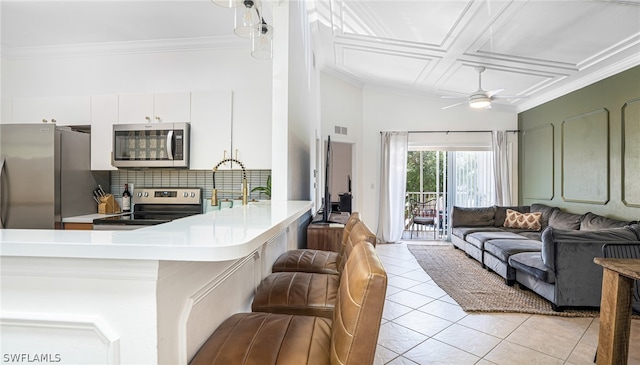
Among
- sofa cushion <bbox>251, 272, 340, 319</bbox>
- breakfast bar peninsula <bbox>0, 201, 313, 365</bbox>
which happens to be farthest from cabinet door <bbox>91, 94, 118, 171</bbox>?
breakfast bar peninsula <bbox>0, 201, 313, 365</bbox>

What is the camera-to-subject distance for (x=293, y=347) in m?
0.99

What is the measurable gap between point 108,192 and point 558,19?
16.6ft

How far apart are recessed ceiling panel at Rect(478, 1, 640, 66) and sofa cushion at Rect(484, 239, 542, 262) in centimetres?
236

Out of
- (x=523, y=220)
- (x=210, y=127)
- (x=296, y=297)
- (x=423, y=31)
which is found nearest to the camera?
(x=296, y=297)

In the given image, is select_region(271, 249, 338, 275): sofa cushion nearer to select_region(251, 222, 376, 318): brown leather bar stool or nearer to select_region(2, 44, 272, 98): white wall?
select_region(251, 222, 376, 318): brown leather bar stool

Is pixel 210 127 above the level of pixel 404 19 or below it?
below

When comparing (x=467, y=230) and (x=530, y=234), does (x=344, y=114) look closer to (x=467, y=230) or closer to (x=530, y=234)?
(x=467, y=230)

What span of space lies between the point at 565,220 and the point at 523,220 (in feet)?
2.25

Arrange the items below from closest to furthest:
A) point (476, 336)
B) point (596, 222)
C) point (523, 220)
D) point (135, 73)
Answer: point (476, 336) → point (135, 73) → point (596, 222) → point (523, 220)

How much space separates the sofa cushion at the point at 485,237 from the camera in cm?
432

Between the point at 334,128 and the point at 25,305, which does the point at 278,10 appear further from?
the point at 334,128

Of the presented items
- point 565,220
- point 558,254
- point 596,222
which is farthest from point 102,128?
point 565,220

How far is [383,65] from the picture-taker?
4988mm

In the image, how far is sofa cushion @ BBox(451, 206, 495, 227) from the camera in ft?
18.0
